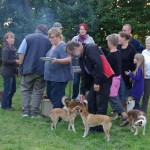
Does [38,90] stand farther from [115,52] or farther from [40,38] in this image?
[115,52]

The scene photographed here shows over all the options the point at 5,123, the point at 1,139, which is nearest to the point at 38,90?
the point at 5,123

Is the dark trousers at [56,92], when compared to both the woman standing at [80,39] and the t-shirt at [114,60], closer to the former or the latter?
the t-shirt at [114,60]

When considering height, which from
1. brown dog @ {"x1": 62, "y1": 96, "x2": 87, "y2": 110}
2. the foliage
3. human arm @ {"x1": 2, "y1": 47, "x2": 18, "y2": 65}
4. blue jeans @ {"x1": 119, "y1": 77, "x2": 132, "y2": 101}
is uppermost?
the foliage

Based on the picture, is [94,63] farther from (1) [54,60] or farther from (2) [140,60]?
(2) [140,60]

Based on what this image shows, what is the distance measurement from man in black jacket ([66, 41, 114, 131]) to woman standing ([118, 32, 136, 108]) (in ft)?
3.57

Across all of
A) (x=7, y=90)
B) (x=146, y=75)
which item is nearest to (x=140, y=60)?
(x=146, y=75)

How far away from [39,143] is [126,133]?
5.55 ft

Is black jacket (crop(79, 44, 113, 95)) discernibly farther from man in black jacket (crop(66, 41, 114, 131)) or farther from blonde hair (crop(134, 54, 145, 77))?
blonde hair (crop(134, 54, 145, 77))

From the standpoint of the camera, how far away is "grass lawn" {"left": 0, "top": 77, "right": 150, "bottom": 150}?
5.43m

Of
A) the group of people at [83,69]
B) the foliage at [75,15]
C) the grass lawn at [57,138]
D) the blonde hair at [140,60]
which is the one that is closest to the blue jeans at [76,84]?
the group of people at [83,69]

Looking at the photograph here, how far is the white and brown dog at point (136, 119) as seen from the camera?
598 cm

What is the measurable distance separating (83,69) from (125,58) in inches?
52.0

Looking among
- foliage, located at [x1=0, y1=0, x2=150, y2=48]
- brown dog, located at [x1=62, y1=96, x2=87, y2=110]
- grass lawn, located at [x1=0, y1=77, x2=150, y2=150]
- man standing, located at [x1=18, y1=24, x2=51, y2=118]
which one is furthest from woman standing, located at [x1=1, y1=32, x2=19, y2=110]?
foliage, located at [x1=0, y1=0, x2=150, y2=48]

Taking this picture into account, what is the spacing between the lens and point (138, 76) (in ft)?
22.7
